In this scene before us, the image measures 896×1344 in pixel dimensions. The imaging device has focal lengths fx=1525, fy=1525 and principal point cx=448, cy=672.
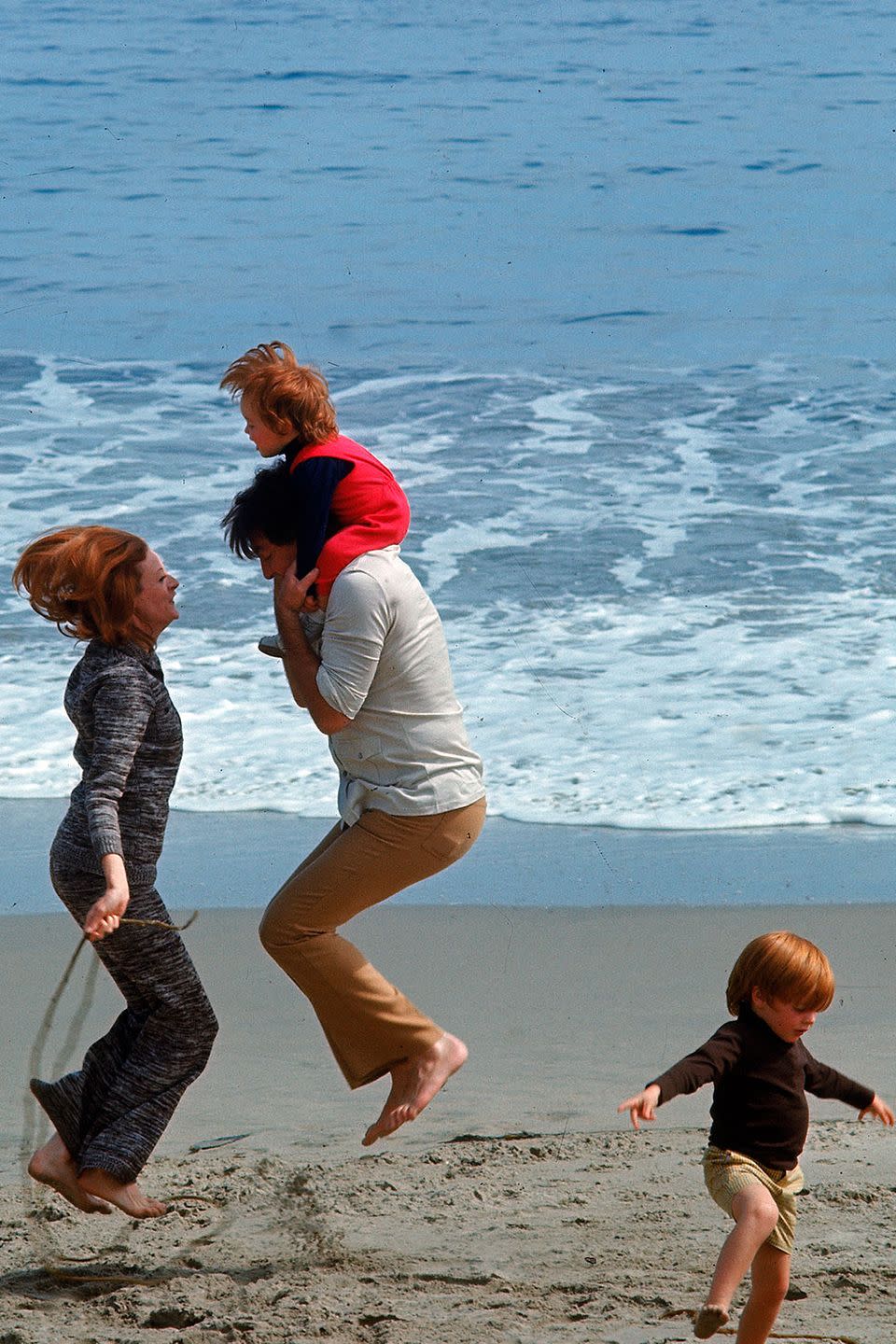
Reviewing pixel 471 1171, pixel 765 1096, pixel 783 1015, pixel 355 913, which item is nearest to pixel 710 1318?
pixel 765 1096

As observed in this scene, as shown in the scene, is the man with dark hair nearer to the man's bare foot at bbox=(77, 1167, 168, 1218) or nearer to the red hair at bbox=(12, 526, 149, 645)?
the red hair at bbox=(12, 526, 149, 645)

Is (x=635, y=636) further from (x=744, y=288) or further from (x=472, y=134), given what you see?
(x=472, y=134)

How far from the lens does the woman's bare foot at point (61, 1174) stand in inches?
129

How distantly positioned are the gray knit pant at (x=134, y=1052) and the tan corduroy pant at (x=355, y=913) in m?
0.22

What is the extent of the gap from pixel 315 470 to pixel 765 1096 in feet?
4.95

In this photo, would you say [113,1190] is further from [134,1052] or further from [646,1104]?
[646,1104]

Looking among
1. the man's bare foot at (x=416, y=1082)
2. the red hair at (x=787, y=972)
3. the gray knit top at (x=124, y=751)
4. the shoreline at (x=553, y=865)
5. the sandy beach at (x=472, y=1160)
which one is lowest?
the shoreline at (x=553, y=865)

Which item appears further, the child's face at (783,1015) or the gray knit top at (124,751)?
the gray knit top at (124,751)

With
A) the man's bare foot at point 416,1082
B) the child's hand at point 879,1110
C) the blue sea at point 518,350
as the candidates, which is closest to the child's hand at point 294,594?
the man's bare foot at point 416,1082

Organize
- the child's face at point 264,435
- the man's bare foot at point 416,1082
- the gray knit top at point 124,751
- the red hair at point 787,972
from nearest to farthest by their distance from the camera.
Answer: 1. the red hair at point 787,972
2. the gray knit top at point 124,751
3. the child's face at point 264,435
4. the man's bare foot at point 416,1082

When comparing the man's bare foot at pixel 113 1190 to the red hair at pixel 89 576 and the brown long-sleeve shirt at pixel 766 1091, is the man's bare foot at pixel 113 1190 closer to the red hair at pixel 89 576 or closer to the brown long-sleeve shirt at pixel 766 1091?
the red hair at pixel 89 576

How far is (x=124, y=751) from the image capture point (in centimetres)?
308

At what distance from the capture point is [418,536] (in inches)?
449

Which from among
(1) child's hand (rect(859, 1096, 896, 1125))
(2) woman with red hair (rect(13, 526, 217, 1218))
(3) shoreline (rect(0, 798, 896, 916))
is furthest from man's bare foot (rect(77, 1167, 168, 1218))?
(3) shoreline (rect(0, 798, 896, 916))
